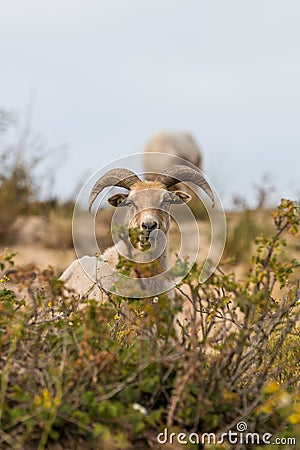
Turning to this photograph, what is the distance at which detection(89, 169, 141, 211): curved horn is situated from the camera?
757cm

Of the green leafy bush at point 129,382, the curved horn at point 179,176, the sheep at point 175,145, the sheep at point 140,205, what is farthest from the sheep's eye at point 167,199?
the sheep at point 175,145

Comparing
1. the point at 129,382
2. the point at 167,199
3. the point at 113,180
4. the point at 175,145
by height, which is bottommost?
the point at 129,382

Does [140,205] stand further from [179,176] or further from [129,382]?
[129,382]

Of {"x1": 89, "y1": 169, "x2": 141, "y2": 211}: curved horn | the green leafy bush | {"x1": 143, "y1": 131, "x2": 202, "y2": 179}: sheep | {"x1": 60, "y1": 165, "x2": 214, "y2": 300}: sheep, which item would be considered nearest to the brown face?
{"x1": 60, "y1": 165, "x2": 214, "y2": 300}: sheep

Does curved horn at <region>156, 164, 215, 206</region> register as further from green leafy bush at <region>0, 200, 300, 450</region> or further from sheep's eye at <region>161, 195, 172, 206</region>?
green leafy bush at <region>0, 200, 300, 450</region>

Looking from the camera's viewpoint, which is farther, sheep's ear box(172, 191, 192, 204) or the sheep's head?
sheep's ear box(172, 191, 192, 204)

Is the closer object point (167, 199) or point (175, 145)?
point (167, 199)

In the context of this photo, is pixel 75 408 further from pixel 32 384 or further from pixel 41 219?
pixel 41 219

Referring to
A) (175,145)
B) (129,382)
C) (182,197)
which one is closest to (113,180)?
(182,197)

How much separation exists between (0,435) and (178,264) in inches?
48.2

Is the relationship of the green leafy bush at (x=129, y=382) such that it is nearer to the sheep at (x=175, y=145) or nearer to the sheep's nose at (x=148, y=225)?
the sheep's nose at (x=148, y=225)

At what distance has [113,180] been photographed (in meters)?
7.61

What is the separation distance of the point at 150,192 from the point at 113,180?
440mm

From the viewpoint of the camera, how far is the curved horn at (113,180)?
7566 mm
